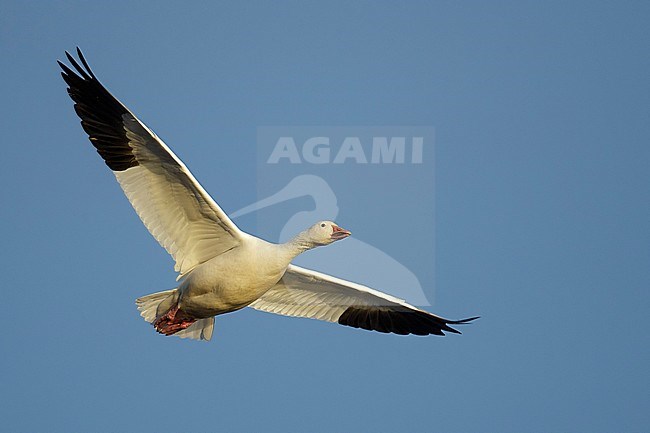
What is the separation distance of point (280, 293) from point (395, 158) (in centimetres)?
232

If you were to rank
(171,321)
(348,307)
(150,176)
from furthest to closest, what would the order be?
(348,307), (171,321), (150,176)

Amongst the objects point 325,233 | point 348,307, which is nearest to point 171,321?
point 325,233

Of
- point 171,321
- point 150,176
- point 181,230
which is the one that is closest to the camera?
point 150,176

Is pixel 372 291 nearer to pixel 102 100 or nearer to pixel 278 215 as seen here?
pixel 278 215

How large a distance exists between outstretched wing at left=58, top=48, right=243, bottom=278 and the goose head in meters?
0.82

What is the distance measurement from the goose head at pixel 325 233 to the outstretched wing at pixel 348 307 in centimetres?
118

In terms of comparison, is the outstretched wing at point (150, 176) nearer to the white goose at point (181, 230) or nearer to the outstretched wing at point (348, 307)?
the white goose at point (181, 230)

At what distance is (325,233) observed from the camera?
12812 mm

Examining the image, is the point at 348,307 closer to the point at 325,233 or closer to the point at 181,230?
the point at 325,233

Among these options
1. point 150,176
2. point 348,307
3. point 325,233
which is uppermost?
point 150,176

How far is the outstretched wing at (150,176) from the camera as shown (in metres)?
12.4

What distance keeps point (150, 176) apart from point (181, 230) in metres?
0.79

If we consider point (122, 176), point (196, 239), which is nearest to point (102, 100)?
point (122, 176)

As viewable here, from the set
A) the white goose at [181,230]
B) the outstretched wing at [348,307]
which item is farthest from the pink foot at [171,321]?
the outstretched wing at [348,307]
